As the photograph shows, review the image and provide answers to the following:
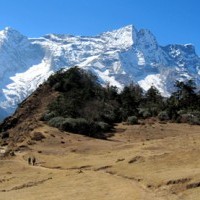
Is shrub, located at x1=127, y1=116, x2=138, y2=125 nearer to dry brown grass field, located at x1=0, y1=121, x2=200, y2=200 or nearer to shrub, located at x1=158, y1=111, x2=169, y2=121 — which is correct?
shrub, located at x1=158, y1=111, x2=169, y2=121

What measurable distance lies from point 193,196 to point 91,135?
1798 inches

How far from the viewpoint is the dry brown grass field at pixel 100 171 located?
33.0m

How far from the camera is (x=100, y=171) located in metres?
43.4

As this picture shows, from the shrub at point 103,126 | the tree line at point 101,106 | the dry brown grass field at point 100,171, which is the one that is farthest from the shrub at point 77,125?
the dry brown grass field at point 100,171

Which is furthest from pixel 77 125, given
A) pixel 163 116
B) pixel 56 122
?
pixel 163 116

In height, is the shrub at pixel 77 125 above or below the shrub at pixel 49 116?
below

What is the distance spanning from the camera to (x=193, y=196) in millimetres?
29609

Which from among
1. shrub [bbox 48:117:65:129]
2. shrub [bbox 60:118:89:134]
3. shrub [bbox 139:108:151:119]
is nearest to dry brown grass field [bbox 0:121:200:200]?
shrub [bbox 60:118:89:134]

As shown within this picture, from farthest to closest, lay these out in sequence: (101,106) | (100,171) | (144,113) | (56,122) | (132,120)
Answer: (144,113) < (101,106) < (132,120) < (56,122) < (100,171)

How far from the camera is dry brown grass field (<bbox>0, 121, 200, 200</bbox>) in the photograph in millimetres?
33000

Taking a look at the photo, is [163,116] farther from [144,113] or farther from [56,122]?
[56,122]

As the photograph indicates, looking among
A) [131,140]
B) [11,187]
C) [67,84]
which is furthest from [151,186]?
[67,84]

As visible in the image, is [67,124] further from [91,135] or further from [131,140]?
[131,140]

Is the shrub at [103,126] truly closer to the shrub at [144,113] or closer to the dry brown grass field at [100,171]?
the dry brown grass field at [100,171]
